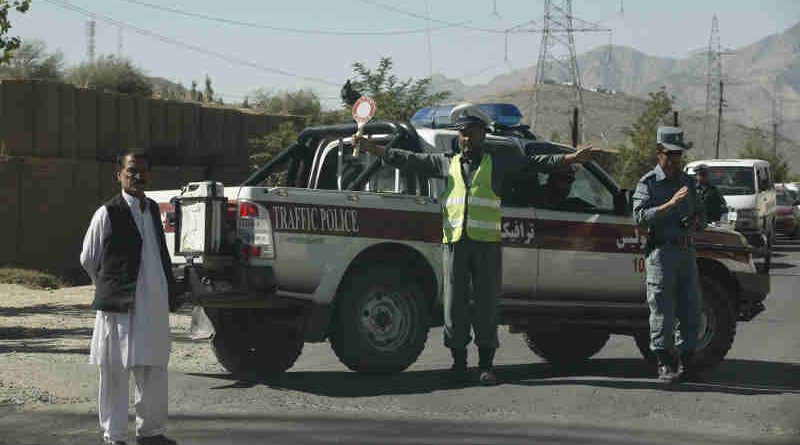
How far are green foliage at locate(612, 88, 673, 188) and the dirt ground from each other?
1476 inches

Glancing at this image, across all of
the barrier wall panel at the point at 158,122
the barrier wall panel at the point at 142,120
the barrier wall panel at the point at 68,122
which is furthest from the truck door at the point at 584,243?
the barrier wall panel at the point at 158,122

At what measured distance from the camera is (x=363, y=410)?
9.07m

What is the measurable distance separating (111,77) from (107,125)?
21240 mm

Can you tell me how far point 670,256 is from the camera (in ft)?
34.1

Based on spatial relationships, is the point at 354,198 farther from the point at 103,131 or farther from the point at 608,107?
the point at 608,107

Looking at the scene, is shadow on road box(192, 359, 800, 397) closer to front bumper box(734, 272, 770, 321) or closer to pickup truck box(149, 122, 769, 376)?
pickup truck box(149, 122, 769, 376)

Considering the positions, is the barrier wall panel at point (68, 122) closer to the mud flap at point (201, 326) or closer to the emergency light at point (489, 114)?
the emergency light at point (489, 114)

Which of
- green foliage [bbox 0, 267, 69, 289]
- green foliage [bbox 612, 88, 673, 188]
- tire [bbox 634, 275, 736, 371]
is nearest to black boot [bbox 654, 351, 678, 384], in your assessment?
tire [bbox 634, 275, 736, 371]

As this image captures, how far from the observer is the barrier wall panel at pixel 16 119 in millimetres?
25219

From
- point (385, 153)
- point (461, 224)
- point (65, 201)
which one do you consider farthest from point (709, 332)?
point (65, 201)

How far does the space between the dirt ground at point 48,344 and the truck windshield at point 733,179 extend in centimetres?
1590

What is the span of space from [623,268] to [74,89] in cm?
1792

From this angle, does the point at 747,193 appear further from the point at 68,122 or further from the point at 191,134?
the point at 68,122

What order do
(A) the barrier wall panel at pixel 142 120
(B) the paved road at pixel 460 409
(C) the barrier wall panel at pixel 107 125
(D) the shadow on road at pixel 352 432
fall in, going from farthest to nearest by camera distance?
(A) the barrier wall panel at pixel 142 120 → (C) the barrier wall panel at pixel 107 125 → (B) the paved road at pixel 460 409 → (D) the shadow on road at pixel 352 432
